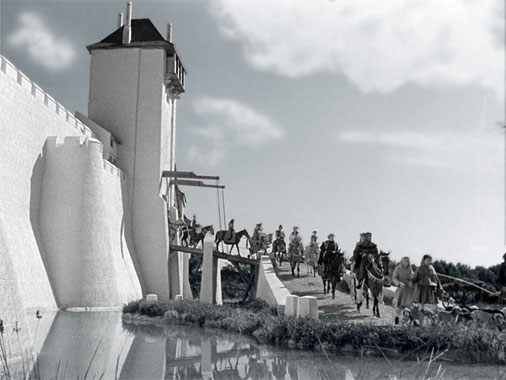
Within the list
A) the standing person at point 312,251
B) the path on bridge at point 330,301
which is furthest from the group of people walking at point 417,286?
the standing person at point 312,251

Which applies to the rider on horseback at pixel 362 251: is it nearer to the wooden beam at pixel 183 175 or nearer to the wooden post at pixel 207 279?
the wooden post at pixel 207 279

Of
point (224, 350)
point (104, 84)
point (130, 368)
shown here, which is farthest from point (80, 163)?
point (130, 368)

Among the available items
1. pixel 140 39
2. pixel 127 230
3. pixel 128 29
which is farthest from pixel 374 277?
pixel 128 29

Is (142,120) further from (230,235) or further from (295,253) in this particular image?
(295,253)

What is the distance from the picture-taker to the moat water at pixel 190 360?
8859 millimetres

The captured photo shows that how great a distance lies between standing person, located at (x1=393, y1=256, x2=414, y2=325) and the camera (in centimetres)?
1402

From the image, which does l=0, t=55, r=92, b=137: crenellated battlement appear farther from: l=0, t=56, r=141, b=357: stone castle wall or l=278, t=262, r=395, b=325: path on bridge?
l=278, t=262, r=395, b=325: path on bridge

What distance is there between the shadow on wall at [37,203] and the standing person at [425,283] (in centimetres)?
1381

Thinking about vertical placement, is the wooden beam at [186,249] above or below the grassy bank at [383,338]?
above

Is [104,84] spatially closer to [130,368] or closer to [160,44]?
[160,44]

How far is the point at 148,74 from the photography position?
32.5 metres

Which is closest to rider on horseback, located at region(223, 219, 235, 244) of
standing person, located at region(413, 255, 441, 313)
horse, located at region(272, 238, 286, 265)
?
horse, located at region(272, 238, 286, 265)

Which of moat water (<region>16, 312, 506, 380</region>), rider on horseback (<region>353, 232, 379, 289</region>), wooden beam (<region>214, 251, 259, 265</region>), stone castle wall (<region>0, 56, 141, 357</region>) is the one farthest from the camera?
wooden beam (<region>214, 251, 259, 265</region>)

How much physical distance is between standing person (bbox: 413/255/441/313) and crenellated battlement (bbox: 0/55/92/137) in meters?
14.9
